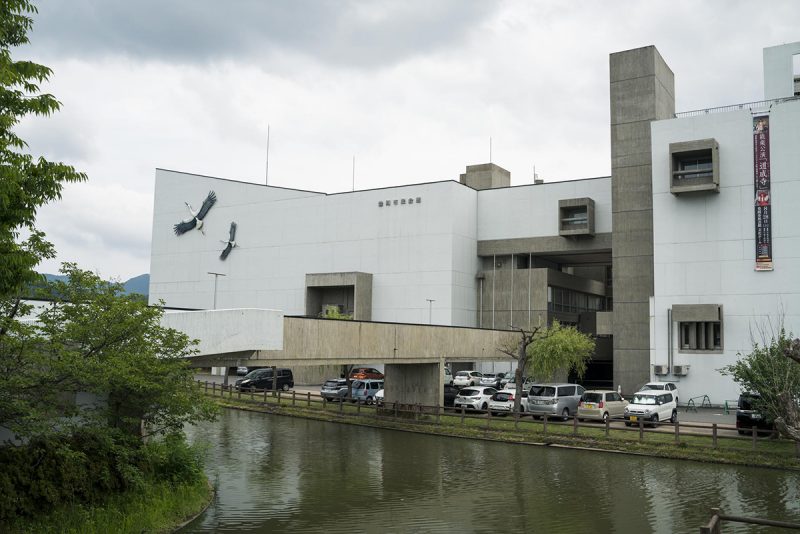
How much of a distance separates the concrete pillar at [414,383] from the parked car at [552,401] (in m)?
4.93

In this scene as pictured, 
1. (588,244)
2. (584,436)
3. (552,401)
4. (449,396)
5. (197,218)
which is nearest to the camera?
(584,436)

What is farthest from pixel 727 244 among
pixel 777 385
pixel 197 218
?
pixel 197 218

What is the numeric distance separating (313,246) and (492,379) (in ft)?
75.0

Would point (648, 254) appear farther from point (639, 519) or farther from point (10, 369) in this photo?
point (10, 369)

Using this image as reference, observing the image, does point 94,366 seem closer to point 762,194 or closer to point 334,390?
point 334,390

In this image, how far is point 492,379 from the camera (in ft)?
173

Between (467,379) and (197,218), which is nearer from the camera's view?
(467,379)

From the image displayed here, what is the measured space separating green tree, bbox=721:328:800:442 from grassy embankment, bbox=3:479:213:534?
62.8 ft

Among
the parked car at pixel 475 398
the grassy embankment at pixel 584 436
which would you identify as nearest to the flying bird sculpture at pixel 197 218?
the grassy embankment at pixel 584 436

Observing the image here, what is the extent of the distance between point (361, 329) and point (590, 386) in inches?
1382

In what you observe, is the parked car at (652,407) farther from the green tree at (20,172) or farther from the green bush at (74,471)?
the green tree at (20,172)

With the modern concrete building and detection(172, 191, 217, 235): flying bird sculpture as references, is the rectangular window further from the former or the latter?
detection(172, 191, 217, 235): flying bird sculpture

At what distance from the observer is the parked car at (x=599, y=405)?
33.2 meters

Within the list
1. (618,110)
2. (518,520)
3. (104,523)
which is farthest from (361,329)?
(618,110)
